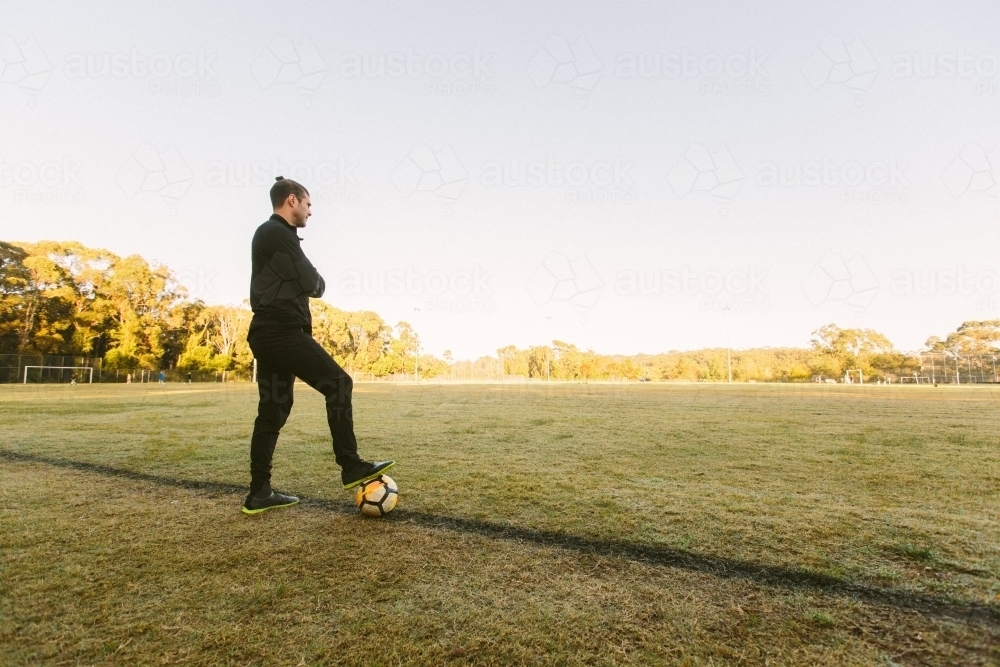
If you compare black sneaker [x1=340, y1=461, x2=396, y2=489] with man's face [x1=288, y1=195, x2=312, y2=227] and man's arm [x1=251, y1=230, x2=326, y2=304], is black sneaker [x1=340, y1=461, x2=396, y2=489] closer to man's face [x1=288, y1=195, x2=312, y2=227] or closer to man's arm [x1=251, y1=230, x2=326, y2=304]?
man's arm [x1=251, y1=230, x2=326, y2=304]

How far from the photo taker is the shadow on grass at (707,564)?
4.82ft

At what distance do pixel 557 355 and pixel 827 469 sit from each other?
273 ft

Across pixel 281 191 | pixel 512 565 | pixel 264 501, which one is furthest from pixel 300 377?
pixel 512 565

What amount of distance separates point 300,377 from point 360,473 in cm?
66

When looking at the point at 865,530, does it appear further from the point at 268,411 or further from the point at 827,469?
the point at 268,411

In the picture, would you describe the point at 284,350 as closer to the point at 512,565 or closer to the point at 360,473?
the point at 360,473

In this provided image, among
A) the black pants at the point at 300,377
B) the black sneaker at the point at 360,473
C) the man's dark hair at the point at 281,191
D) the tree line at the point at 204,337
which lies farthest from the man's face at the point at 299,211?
the tree line at the point at 204,337

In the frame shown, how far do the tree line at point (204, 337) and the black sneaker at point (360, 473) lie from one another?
Result: 1189 inches

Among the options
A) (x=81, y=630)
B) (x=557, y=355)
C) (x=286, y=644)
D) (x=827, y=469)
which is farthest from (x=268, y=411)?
(x=557, y=355)

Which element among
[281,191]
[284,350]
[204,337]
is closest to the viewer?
[284,350]

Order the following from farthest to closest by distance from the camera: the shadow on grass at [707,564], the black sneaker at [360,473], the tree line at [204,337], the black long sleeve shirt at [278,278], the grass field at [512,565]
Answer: the tree line at [204,337] → the black long sleeve shirt at [278,278] → the black sneaker at [360,473] → the shadow on grass at [707,564] → the grass field at [512,565]

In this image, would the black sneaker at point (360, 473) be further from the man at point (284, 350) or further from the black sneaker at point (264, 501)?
the black sneaker at point (264, 501)

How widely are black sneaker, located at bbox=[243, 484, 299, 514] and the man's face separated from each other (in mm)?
1560

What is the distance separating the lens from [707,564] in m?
1.81
